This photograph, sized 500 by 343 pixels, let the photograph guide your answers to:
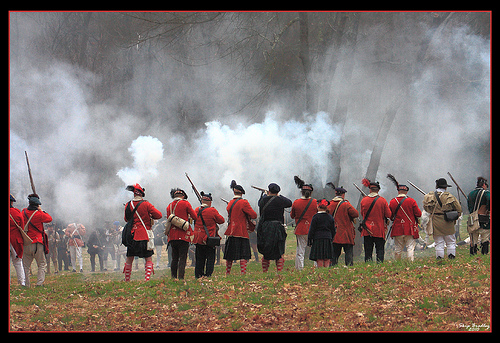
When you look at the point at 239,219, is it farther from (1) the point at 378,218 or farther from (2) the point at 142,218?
(1) the point at 378,218

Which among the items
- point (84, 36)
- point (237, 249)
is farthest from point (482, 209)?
point (84, 36)

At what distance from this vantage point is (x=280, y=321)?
24.0 feet

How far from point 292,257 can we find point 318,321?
10947 millimetres

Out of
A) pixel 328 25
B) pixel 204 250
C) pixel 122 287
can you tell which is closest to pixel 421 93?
pixel 328 25

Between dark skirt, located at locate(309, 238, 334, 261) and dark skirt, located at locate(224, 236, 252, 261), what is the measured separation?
130 cm

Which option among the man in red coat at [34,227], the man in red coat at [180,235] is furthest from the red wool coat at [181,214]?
the man in red coat at [34,227]

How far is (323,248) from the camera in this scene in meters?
10.9

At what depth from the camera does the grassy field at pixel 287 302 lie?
715 centimetres

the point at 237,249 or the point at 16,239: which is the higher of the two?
the point at 16,239

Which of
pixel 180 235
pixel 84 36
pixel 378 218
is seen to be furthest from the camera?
pixel 84 36

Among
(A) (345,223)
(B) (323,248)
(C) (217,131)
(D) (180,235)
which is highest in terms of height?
(C) (217,131)

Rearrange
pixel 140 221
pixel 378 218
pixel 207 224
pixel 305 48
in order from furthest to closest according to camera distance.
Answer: pixel 305 48, pixel 378 218, pixel 207 224, pixel 140 221

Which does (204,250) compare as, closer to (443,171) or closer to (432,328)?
(432,328)

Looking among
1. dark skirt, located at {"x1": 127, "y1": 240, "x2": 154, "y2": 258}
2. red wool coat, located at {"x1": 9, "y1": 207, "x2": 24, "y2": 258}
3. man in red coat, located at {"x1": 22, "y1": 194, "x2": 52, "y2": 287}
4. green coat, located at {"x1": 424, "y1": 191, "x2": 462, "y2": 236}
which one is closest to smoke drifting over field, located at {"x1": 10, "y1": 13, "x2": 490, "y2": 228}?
green coat, located at {"x1": 424, "y1": 191, "x2": 462, "y2": 236}
